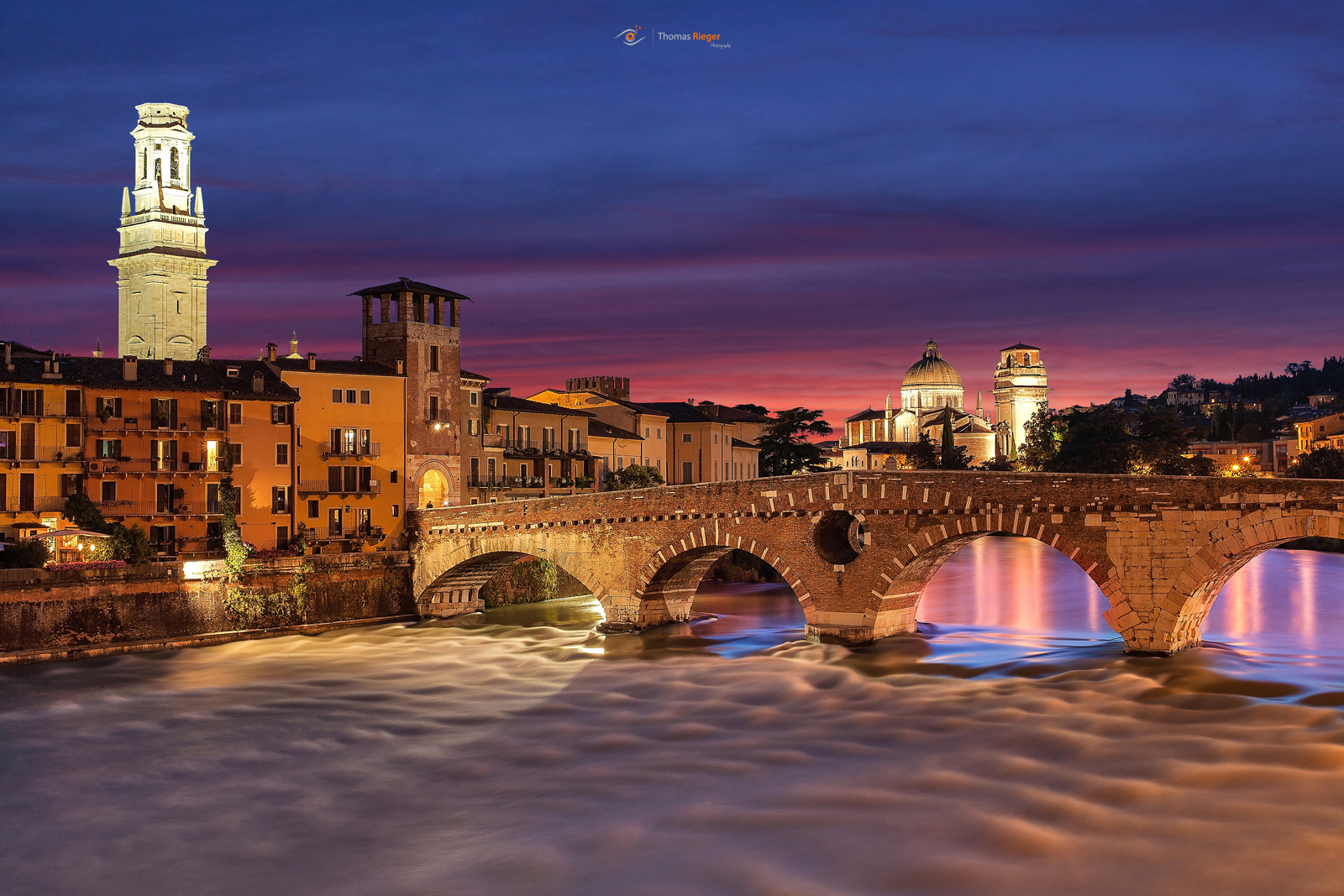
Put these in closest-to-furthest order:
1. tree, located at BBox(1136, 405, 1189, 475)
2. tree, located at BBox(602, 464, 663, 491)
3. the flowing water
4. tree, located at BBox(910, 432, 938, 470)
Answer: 1. the flowing water
2. tree, located at BBox(602, 464, 663, 491)
3. tree, located at BBox(1136, 405, 1189, 475)
4. tree, located at BBox(910, 432, 938, 470)

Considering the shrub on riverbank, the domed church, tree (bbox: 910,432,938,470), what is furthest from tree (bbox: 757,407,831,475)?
the domed church

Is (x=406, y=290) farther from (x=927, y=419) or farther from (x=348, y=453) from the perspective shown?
(x=927, y=419)

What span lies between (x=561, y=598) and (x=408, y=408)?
977 cm

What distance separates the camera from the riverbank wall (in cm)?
3366

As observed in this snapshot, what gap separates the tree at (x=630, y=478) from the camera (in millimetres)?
59656

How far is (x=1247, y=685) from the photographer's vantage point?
1024 inches

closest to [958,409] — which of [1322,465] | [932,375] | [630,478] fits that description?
[932,375]

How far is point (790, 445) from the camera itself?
69.9 m

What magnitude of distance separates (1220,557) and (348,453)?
31.8 meters

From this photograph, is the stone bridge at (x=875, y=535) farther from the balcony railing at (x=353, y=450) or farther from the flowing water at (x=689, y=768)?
the balcony railing at (x=353, y=450)

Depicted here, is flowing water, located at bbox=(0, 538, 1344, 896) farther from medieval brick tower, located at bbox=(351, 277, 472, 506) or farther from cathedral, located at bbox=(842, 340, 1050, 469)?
cathedral, located at bbox=(842, 340, 1050, 469)

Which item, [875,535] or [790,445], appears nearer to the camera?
[875,535]

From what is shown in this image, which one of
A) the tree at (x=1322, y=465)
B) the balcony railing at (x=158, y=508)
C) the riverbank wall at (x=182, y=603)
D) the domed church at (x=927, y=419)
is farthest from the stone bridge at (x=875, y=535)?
the domed church at (x=927, y=419)

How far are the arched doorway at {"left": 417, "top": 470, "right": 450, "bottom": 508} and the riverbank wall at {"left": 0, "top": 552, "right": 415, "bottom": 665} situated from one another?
692cm
